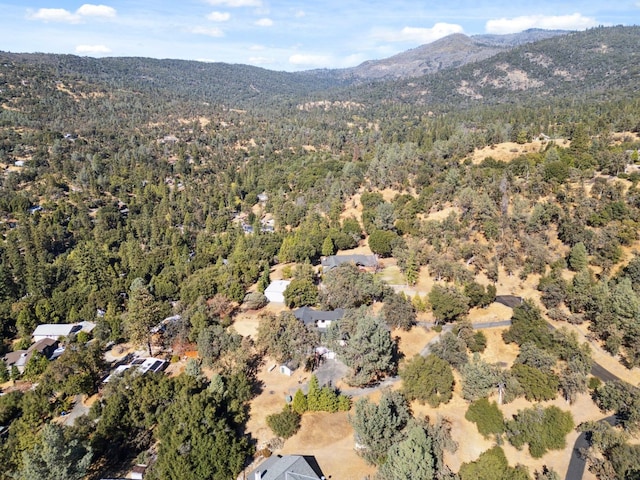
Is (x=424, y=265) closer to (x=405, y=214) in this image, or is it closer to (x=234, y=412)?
(x=405, y=214)

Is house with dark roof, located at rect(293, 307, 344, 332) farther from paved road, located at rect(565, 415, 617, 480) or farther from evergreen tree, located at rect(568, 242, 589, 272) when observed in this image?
evergreen tree, located at rect(568, 242, 589, 272)

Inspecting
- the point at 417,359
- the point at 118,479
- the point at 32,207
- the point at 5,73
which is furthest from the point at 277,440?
the point at 5,73

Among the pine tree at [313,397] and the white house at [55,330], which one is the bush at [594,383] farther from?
the white house at [55,330]

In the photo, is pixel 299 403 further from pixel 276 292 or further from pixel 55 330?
pixel 55 330

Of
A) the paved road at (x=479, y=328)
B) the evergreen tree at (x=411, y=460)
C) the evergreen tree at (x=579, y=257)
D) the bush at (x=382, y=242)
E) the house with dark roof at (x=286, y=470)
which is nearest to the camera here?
the evergreen tree at (x=411, y=460)

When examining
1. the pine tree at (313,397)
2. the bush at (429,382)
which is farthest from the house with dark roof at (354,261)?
the pine tree at (313,397)

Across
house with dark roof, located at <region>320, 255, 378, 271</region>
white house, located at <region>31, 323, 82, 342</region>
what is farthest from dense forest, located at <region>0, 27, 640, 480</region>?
house with dark roof, located at <region>320, 255, 378, 271</region>
